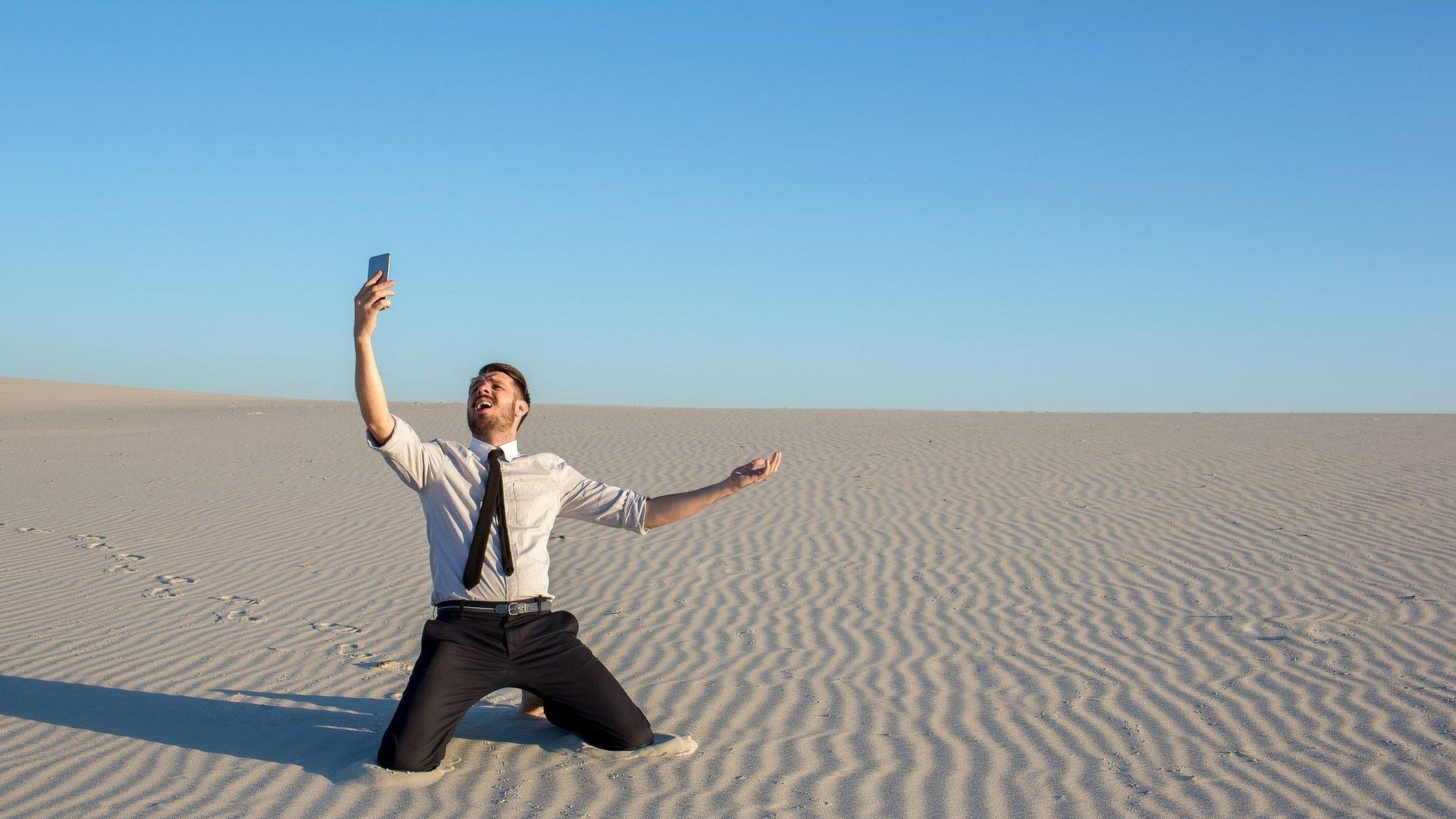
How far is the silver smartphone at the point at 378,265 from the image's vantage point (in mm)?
3561

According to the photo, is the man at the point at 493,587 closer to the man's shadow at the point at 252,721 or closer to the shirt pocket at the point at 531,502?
the shirt pocket at the point at 531,502

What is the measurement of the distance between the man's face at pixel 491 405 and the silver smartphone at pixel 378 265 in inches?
24.4

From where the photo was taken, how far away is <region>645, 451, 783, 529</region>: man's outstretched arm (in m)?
4.04

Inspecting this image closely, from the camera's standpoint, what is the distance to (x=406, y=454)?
386 cm

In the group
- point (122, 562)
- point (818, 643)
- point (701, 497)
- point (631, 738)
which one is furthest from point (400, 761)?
point (122, 562)

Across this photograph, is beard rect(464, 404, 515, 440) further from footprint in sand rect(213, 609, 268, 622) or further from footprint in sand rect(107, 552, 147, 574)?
footprint in sand rect(107, 552, 147, 574)

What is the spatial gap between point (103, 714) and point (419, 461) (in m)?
2.18

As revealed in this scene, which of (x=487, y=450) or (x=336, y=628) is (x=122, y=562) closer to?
(x=336, y=628)

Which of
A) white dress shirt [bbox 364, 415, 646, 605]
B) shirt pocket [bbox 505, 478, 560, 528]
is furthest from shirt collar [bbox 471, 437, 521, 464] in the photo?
shirt pocket [bbox 505, 478, 560, 528]

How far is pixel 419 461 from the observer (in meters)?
3.93

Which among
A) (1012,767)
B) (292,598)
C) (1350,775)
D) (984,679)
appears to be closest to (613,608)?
(292,598)

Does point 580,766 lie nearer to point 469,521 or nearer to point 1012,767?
point 469,521

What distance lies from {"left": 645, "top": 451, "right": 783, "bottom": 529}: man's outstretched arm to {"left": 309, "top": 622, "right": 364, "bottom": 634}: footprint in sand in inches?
129

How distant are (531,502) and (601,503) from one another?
1.04ft
